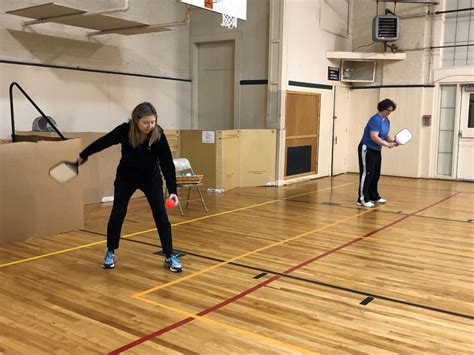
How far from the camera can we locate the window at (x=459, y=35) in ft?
34.0

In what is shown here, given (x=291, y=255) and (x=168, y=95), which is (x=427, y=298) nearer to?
(x=291, y=255)

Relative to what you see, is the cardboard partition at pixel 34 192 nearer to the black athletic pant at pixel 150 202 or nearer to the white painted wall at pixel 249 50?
the black athletic pant at pixel 150 202

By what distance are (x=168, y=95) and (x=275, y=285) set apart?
6.79 metres

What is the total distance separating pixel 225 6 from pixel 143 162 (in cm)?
409

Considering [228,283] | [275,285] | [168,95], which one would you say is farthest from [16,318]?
[168,95]

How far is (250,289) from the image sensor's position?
3723 mm

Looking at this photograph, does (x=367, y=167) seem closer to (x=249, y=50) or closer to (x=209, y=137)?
(x=209, y=137)

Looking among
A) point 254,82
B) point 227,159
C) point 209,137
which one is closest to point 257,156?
point 227,159

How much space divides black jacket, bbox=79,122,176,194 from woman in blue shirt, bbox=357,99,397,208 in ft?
12.8

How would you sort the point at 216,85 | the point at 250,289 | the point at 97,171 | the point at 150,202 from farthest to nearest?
1. the point at 216,85
2. the point at 97,171
3. the point at 150,202
4. the point at 250,289

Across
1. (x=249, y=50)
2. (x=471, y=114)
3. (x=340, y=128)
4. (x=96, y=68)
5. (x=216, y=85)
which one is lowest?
(x=340, y=128)

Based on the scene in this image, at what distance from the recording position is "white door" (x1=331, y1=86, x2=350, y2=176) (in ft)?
37.0

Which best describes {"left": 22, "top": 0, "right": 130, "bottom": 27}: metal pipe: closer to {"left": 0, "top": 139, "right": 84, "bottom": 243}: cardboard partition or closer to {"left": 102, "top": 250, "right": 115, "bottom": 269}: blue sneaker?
{"left": 0, "top": 139, "right": 84, "bottom": 243}: cardboard partition

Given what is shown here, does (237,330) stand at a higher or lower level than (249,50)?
lower
